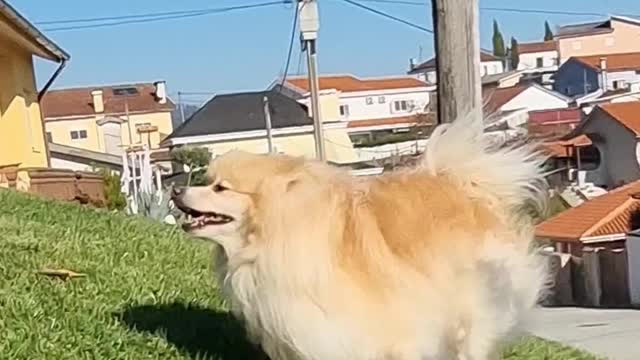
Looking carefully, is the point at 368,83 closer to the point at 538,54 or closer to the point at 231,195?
the point at 538,54

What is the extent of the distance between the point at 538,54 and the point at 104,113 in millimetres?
63035

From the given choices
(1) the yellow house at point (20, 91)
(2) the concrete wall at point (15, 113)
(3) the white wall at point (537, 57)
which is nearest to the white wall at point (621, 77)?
(3) the white wall at point (537, 57)

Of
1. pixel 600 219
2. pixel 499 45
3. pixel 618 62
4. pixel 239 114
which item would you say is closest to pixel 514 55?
pixel 499 45

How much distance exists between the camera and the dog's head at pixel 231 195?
5.43m

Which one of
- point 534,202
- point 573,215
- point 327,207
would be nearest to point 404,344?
point 327,207

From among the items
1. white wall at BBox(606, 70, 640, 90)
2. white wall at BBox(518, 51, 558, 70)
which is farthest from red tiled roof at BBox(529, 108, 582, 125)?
white wall at BBox(518, 51, 558, 70)

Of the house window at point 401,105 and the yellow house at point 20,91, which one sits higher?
the yellow house at point 20,91

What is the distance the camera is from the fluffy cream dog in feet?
17.3

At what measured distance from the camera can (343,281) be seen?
530 centimetres

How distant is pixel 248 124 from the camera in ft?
207

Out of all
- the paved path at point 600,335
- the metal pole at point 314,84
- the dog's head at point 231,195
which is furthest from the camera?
the metal pole at point 314,84

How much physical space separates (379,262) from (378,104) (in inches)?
3535

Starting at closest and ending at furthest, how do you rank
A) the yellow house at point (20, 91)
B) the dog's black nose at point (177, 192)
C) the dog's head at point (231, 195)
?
the dog's head at point (231, 195) < the dog's black nose at point (177, 192) < the yellow house at point (20, 91)

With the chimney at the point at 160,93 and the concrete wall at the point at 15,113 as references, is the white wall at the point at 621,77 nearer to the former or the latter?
the chimney at the point at 160,93
